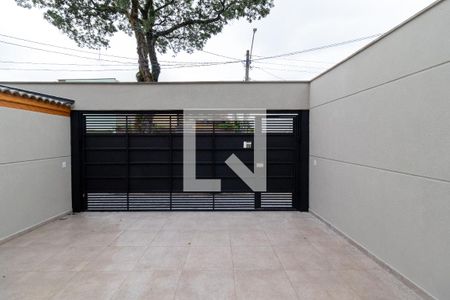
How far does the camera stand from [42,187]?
190 inches

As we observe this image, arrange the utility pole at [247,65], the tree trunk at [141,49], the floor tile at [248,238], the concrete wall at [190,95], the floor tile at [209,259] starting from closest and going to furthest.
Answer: the floor tile at [209,259] < the floor tile at [248,238] < the concrete wall at [190,95] < the tree trunk at [141,49] < the utility pole at [247,65]

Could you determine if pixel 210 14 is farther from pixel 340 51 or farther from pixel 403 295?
pixel 403 295

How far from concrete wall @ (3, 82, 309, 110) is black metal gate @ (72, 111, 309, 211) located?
0.20m

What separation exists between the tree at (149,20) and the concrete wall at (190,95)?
13.0 ft

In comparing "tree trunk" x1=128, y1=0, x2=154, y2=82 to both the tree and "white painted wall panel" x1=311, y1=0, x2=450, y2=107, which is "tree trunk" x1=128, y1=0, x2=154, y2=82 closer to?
the tree

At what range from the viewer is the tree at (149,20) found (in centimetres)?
880

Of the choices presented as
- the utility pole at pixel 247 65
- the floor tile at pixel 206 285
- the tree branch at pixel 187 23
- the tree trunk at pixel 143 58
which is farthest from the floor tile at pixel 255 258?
the utility pole at pixel 247 65

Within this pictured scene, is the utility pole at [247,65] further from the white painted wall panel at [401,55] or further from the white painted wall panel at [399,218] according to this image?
the white painted wall panel at [399,218]

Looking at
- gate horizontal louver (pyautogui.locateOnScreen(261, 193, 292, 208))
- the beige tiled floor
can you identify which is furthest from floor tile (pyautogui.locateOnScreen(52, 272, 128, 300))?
gate horizontal louver (pyautogui.locateOnScreen(261, 193, 292, 208))

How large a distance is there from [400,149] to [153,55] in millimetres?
8604

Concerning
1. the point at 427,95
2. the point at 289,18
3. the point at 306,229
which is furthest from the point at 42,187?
the point at 289,18

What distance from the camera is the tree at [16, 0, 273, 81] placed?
8.80 metres

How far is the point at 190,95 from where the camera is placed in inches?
223

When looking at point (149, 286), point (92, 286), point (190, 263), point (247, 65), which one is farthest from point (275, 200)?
point (247, 65)
